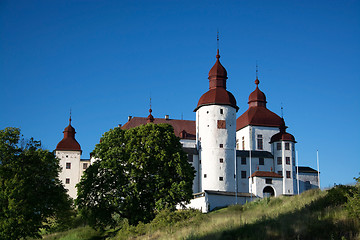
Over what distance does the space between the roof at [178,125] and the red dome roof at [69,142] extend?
403 inches

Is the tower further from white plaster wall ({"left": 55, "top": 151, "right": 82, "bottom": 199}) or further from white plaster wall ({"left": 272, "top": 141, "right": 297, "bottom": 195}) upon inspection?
white plaster wall ({"left": 272, "top": 141, "right": 297, "bottom": 195})

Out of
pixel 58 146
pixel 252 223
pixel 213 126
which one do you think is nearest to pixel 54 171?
pixel 252 223

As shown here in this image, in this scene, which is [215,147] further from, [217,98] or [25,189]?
[25,189]

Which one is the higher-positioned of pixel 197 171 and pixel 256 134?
pixel 256 134

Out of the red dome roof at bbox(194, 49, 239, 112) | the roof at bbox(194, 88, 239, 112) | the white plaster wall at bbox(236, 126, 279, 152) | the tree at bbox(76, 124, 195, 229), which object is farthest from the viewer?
the white plaster wall at bbox(236, 126, 279, 152)

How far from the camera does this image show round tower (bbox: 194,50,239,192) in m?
55.2

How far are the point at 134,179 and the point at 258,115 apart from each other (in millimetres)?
33102

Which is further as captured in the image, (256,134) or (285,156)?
(256,134)

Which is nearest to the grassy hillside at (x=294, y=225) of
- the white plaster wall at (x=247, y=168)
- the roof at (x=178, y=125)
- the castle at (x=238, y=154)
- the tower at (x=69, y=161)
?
the castle at (x=238, y=154)

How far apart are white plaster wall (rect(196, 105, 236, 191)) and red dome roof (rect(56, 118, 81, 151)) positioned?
24863 millimetres

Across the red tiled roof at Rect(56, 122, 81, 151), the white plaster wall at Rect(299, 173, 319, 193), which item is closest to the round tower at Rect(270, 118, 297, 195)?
the white plaster wall at Rect(299, 173, 319, 193)

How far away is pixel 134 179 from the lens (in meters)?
35.5

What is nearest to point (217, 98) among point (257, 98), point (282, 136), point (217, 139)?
point (217, 139)

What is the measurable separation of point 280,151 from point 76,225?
28.0 metres
